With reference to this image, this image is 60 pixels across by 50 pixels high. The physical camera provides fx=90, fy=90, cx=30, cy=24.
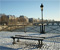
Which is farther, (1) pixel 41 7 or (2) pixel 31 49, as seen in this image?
(1) pixel 41 7

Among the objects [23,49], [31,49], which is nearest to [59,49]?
[31,49]

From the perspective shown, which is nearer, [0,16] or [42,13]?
[42,13]

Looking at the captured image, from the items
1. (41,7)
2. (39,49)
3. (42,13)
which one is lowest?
(39,49)

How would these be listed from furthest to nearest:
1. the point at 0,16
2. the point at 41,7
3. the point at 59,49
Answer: the point at 0,16
the point at 41,7
the point at 59,49

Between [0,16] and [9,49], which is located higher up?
[0,16]

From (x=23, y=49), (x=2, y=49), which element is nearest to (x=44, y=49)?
(x=23, y=49)

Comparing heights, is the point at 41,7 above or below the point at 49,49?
above

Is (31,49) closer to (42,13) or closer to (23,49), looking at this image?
(23,49)

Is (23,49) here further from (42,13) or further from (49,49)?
(42,13)

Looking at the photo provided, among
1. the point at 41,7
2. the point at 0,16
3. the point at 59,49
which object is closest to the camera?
the point at 59,49

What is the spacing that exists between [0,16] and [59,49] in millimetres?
59869

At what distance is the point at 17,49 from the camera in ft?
13.7

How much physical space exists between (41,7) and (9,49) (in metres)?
7.57

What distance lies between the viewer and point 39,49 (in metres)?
4.18
